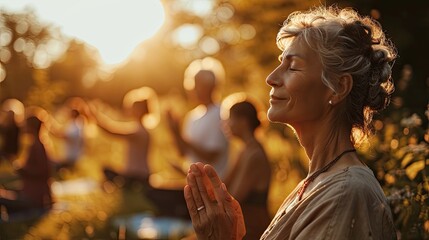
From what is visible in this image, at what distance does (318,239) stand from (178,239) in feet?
15.8

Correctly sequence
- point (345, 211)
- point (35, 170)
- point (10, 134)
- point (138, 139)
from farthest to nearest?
point (10, 134) < point (138, 139) < point (35, 170) < point (345, 211)

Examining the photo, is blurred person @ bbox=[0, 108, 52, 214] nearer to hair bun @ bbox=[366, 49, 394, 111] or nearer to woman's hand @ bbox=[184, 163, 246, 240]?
woman's hand @ bbox=[184, 163, 246, 240]

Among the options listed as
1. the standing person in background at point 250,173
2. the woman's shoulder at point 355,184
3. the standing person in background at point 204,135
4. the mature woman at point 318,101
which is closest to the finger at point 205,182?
the mature woman at point 318,101

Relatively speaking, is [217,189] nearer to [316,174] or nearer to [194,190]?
[194,190]

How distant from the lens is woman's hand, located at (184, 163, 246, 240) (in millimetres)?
2850

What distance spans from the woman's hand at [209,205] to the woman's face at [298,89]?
0.28m

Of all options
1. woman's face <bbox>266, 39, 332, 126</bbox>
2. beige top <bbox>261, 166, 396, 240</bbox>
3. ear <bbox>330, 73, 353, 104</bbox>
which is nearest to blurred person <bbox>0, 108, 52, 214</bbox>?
woman's face <bbox>266, 39, 332, 126</bbox>

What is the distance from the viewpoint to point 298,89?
2.83m

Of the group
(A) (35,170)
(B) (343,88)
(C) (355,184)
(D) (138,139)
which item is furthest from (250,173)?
(D) (138,139)

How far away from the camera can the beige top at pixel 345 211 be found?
2.51 metres

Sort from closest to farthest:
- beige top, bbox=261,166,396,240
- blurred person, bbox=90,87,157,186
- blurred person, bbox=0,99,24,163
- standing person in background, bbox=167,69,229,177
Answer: beige top, bbox=261,166,396,240 < standing person in background, bbox=167,69,229,177 < blurred person, bbox=90,87,157,186 < blurred person, bbox=0,99,24,163

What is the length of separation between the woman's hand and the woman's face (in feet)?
0.92

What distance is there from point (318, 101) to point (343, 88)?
0.29ft

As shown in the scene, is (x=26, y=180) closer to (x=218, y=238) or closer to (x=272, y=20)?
(x=272, y=20)
